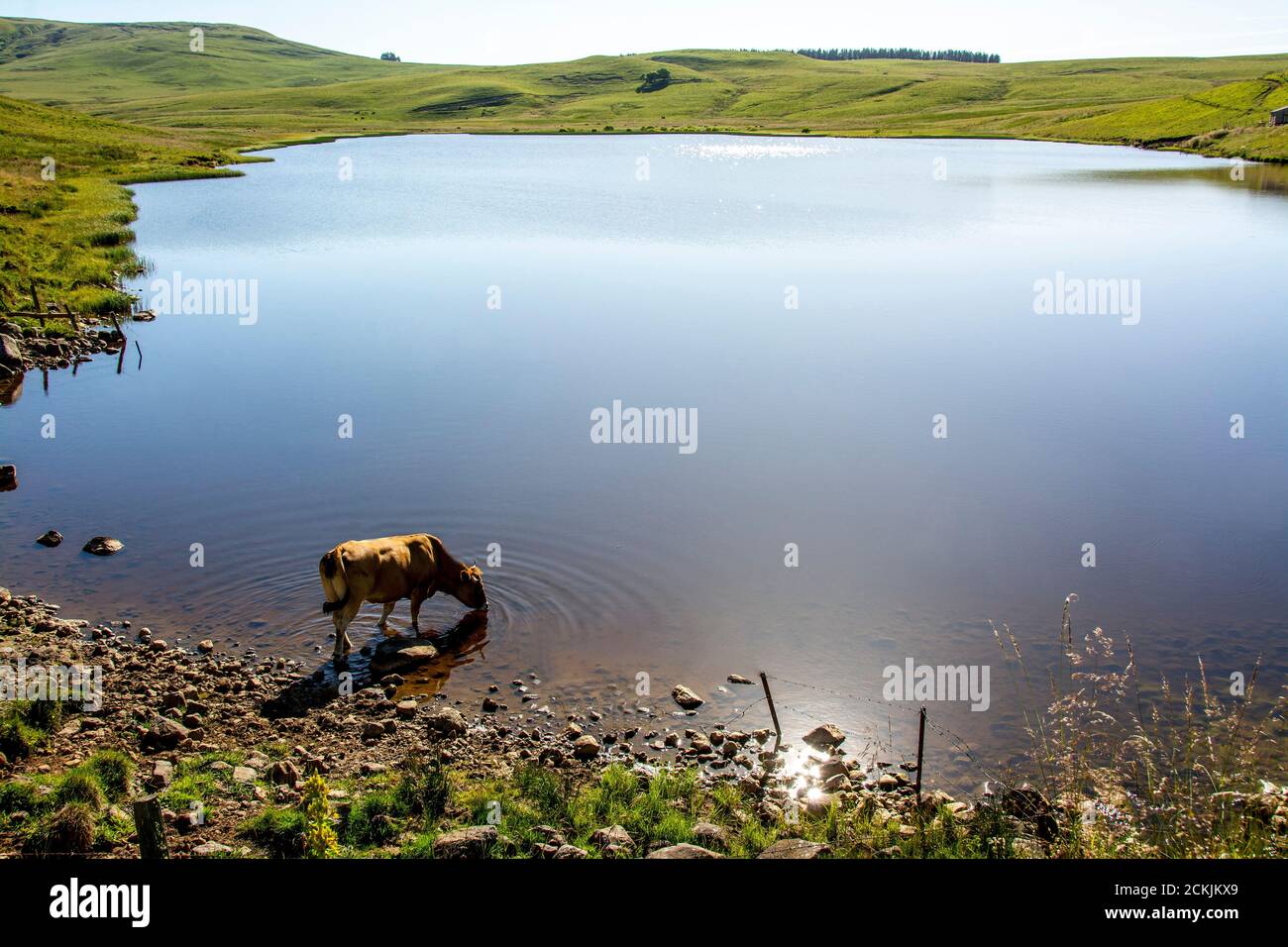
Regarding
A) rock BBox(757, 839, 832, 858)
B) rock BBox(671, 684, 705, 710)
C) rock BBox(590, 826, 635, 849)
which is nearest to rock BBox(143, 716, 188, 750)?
rock BBox(590, 826, 635, 849)

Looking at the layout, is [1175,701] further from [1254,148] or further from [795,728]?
[1254,148]

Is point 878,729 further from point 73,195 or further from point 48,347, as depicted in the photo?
point 73,195

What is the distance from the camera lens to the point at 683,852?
907 cm

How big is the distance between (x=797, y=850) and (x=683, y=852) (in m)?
1.01

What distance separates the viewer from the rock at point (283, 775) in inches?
440

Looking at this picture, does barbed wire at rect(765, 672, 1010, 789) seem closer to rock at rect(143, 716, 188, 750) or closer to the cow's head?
the cow's head

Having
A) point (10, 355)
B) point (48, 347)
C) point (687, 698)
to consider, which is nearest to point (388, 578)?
point (687, 698)

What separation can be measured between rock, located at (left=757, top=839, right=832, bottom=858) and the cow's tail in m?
8.01

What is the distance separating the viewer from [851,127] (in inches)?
6634

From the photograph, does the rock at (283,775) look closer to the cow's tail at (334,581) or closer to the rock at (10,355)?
the cow's tail at (334,581)

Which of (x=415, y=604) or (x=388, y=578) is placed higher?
(x=388, y=578)

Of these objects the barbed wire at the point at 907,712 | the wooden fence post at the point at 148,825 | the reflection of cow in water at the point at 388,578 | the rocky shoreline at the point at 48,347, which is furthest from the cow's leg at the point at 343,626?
the rocky shoreline at the point at 48,347

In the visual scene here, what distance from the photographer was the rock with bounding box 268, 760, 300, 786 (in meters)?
11.2

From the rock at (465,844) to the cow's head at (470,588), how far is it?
700 cm
